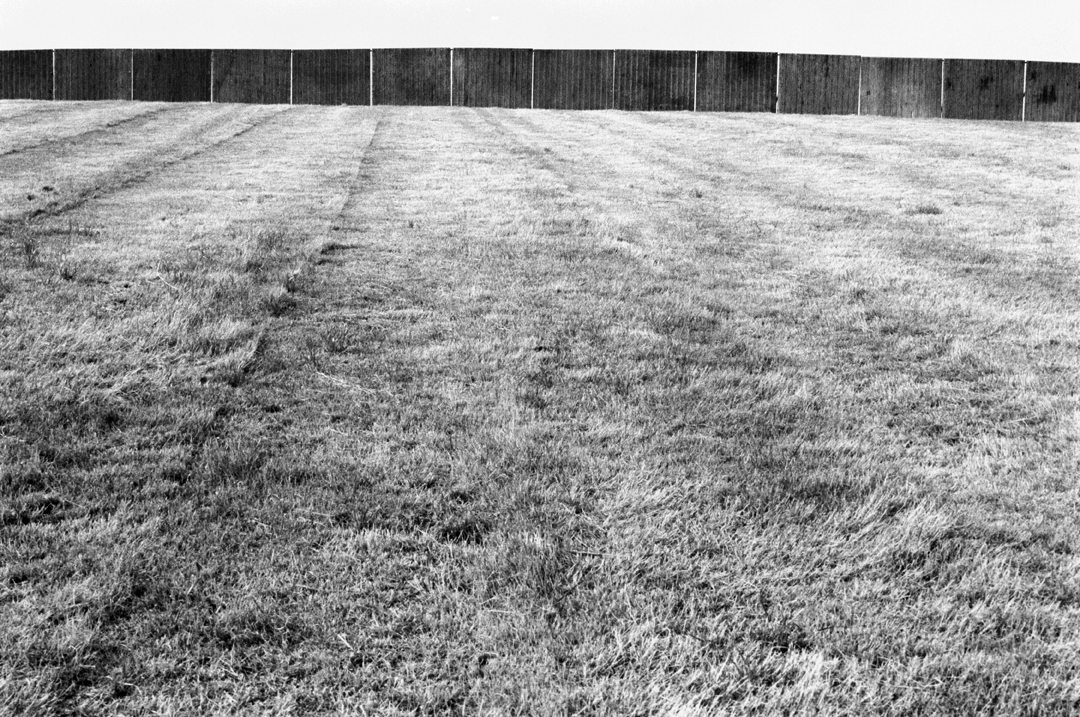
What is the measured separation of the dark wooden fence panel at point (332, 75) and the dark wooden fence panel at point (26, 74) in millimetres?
6788

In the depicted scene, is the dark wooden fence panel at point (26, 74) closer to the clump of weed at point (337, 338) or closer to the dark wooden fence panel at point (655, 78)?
the dark wooden fence panel at point (655, 78)

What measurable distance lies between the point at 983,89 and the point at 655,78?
329 inches

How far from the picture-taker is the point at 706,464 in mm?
3723

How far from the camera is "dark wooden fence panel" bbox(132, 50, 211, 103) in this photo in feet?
90.4

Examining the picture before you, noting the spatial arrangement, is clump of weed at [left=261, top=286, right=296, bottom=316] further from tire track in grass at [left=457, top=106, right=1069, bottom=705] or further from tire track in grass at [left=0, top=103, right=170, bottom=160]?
tire track in grass at [left=0, top=103, right=170, bottom=160]

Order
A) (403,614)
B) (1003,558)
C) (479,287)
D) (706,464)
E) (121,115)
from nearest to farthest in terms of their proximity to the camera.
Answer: (403,614) < (1003,558) < (706,464) < (479,287) < (121,115)

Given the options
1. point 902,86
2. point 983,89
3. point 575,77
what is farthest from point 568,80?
point 983,89

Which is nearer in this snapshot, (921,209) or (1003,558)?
(1003,558)

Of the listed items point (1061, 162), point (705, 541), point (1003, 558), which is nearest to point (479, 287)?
point (705, 541)

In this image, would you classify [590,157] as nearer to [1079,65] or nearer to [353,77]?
[353,77]

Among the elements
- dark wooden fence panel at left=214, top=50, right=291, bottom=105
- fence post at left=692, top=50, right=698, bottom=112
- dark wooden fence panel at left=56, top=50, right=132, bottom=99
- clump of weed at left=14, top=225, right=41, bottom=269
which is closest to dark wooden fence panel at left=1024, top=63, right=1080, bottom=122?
fence post at left=692, top=50, right=698, bottom=112

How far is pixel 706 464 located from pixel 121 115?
19138 millimetres

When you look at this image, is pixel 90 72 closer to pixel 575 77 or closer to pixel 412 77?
pixel 412 77

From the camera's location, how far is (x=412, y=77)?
90.0 feet
